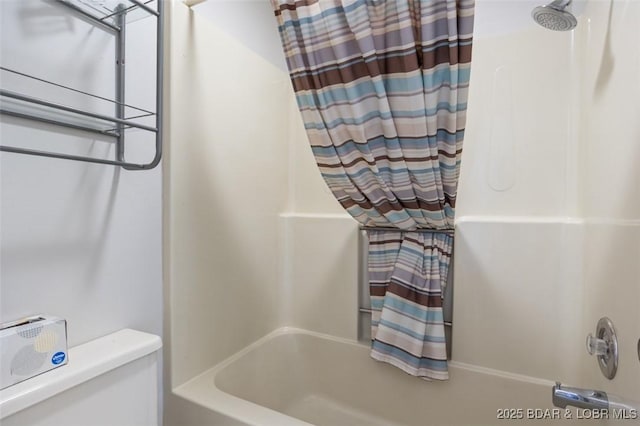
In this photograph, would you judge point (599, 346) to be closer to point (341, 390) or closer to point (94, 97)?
point (341, 390)

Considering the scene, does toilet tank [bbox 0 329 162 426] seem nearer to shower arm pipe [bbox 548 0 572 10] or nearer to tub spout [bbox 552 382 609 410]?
tub spout [bbox 552 382 609 410]

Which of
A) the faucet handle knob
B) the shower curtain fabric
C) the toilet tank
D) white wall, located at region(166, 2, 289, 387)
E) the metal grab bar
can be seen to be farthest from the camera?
the metal grab bar

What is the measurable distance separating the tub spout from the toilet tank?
1.04m

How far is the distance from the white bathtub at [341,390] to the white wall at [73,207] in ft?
1.42

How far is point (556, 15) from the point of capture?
0.97m

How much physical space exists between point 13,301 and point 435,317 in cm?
134

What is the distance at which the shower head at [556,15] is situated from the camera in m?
0.95

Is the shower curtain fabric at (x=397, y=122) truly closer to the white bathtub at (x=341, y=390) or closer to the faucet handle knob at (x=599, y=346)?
the white bathtub at (x=341, y=390)

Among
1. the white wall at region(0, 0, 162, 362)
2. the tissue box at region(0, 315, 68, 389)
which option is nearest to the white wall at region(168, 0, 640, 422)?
the white wall at region(0, 0, 162, 362)

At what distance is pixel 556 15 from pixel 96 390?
65.0 inches

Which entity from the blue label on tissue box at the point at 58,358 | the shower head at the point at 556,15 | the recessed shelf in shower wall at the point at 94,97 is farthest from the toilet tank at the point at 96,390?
the shower head at the point at 556,15

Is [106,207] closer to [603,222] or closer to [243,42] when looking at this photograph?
[243,42]

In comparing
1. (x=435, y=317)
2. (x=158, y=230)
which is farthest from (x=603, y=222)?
(x=158, y=230)

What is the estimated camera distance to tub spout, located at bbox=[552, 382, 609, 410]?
708mm
